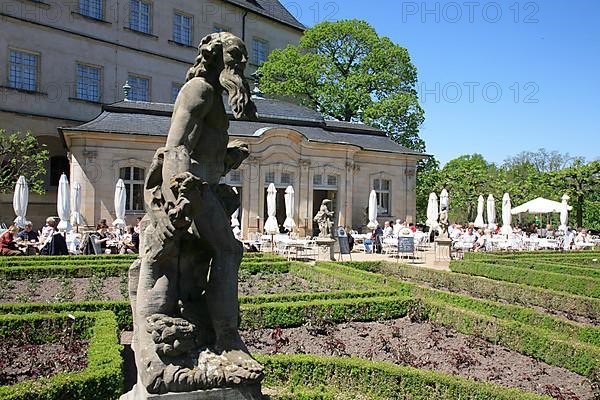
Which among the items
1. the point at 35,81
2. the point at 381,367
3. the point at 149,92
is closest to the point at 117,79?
the point at 149,92

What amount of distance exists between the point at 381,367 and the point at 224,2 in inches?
1470

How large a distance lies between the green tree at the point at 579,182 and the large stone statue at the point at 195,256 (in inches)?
1421

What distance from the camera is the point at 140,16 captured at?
35.2 meters

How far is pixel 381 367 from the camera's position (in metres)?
6.06

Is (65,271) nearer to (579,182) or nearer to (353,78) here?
(353,78)

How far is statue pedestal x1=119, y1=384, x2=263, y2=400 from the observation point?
153 inches

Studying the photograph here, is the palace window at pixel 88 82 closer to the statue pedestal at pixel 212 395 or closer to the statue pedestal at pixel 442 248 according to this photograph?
the statue pedestal at pixel 442 248

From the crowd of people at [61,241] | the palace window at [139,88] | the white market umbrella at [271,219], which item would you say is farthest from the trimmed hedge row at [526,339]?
the palace window at [139,88]

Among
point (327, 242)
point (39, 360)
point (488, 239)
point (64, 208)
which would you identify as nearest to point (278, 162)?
point (327, 242)

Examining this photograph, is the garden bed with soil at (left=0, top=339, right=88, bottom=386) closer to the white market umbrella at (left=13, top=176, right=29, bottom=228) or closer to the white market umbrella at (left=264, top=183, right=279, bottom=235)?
the white market umbrella at (left=13, top=176, right=29, bottom=228)

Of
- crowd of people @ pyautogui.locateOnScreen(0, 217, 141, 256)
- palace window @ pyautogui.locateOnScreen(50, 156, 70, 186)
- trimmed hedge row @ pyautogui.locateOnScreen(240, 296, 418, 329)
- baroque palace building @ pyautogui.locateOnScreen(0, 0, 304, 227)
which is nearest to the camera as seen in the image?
trimmed hedge row @ pyautogui.locateOnScreen(240, 296, 418, 329)

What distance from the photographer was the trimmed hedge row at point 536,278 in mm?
12859

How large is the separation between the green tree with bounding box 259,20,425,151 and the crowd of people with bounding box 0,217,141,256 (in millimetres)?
19310

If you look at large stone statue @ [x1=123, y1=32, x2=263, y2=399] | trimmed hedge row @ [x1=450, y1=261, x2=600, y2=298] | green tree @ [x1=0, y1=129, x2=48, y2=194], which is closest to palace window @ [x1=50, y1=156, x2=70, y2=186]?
green tree @ [x1=0, y1=129, x2=48, y2=194]
